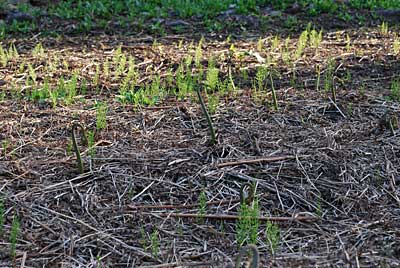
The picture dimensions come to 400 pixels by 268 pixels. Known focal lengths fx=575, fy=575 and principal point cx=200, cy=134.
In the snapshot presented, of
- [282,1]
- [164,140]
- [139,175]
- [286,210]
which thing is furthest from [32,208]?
[282,1]

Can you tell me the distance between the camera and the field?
2.36 metres

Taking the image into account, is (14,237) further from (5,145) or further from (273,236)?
(273,236)

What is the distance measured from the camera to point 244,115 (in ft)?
11.9

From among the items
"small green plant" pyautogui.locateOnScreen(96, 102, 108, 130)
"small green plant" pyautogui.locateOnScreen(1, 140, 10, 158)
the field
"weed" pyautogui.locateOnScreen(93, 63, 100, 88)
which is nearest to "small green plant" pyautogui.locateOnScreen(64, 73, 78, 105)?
the field

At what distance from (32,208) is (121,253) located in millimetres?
559

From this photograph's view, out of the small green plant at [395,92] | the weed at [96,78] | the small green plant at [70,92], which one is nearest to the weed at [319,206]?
the small green plant at [395,92]

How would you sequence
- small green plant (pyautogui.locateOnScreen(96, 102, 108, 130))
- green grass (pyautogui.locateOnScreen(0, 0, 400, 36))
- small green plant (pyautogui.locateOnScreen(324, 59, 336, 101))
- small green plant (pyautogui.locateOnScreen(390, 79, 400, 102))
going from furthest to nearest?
green grass (pyautogui.locateOnScreen(0, 0, 400, 36))
small green plant (pyautogui.locateOnScreen(390, 79, 400, 102))
small green plant (pyautogui.locateOnScreen(324, 59, 336, 101))
small green plant (pyautogui.locateOnScreen(96, 102, 108, 130))

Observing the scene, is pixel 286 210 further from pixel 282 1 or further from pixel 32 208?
pixel 282 1

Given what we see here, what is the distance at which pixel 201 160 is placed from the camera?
A: 3.01 meters

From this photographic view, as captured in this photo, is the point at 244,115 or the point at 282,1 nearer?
the point at 244,115

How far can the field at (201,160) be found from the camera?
7.73 ft

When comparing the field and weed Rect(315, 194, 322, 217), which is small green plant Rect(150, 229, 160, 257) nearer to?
the field

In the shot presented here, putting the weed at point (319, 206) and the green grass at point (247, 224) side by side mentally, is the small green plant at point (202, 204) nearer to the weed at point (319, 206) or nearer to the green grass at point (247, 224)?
the green grass at point (247, 224)

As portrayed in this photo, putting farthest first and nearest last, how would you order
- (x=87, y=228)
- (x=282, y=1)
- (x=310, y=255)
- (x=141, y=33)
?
(x=282, y=1) < (x=141, y=33) < (x=87, y=228) < (x=310, y=255)
